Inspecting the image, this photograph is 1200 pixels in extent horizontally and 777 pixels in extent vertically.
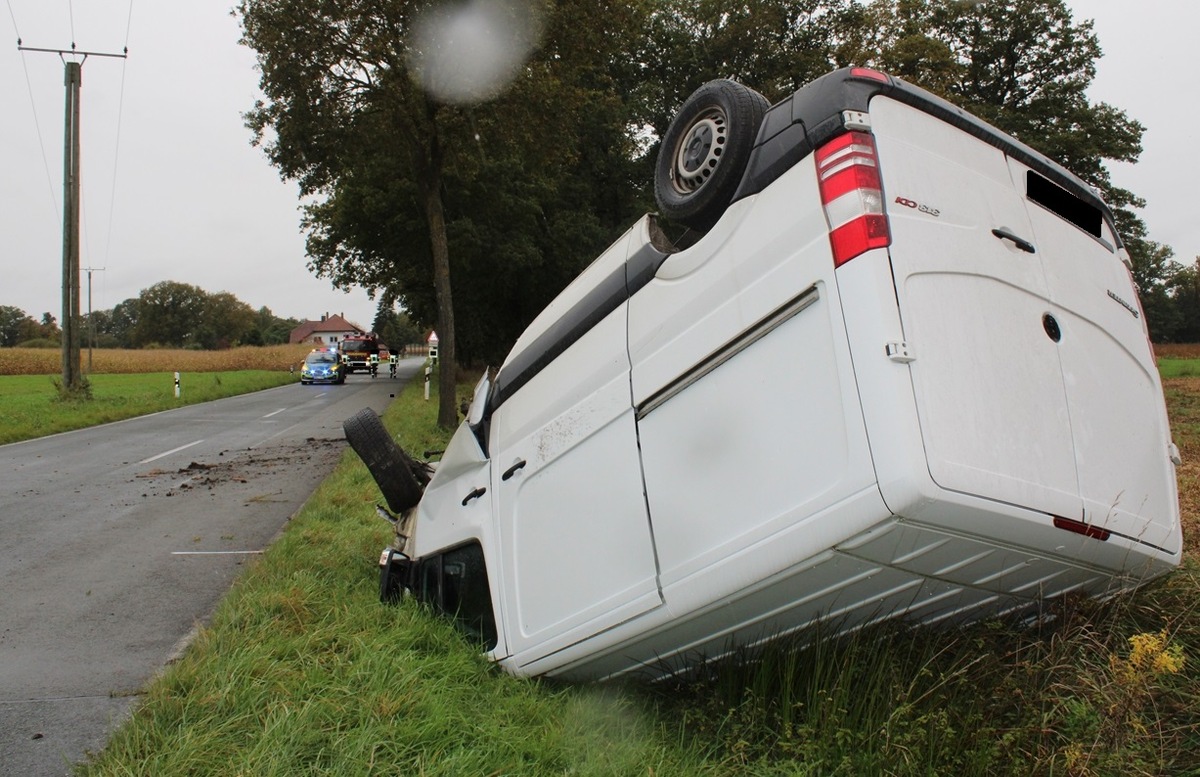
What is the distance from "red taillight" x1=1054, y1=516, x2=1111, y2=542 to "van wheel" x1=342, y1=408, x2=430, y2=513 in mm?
3124

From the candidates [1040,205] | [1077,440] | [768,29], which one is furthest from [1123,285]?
[768,29]

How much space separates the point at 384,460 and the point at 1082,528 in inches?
129

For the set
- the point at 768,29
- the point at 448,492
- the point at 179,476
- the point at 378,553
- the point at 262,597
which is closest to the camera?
the point at 448,492

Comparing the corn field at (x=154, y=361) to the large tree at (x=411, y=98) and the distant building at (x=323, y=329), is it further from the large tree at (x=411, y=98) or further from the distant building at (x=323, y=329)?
the distant building at (x=323, y=329)

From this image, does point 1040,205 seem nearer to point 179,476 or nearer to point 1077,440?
point 1077,440

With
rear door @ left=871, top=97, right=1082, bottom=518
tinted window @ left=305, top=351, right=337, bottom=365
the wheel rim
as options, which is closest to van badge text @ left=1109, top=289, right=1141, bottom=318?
rear door @ left=871, top=97, right=1082, bottom=518

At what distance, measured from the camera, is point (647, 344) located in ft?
9.12

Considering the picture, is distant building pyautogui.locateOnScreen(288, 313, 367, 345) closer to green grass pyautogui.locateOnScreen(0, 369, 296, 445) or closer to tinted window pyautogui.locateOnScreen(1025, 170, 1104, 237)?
green grass pyautogui.locateOnScreen(0, 369, 296, 445)

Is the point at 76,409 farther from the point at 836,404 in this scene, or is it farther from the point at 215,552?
the point at 836,404

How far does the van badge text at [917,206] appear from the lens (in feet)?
7.35

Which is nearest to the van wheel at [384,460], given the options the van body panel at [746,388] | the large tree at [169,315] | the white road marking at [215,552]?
the van body panel at [746,388]

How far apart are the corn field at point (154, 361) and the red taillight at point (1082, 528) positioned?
4869 centimetres

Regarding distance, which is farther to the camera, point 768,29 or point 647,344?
point 768,29

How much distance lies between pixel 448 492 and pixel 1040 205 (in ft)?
8.83
